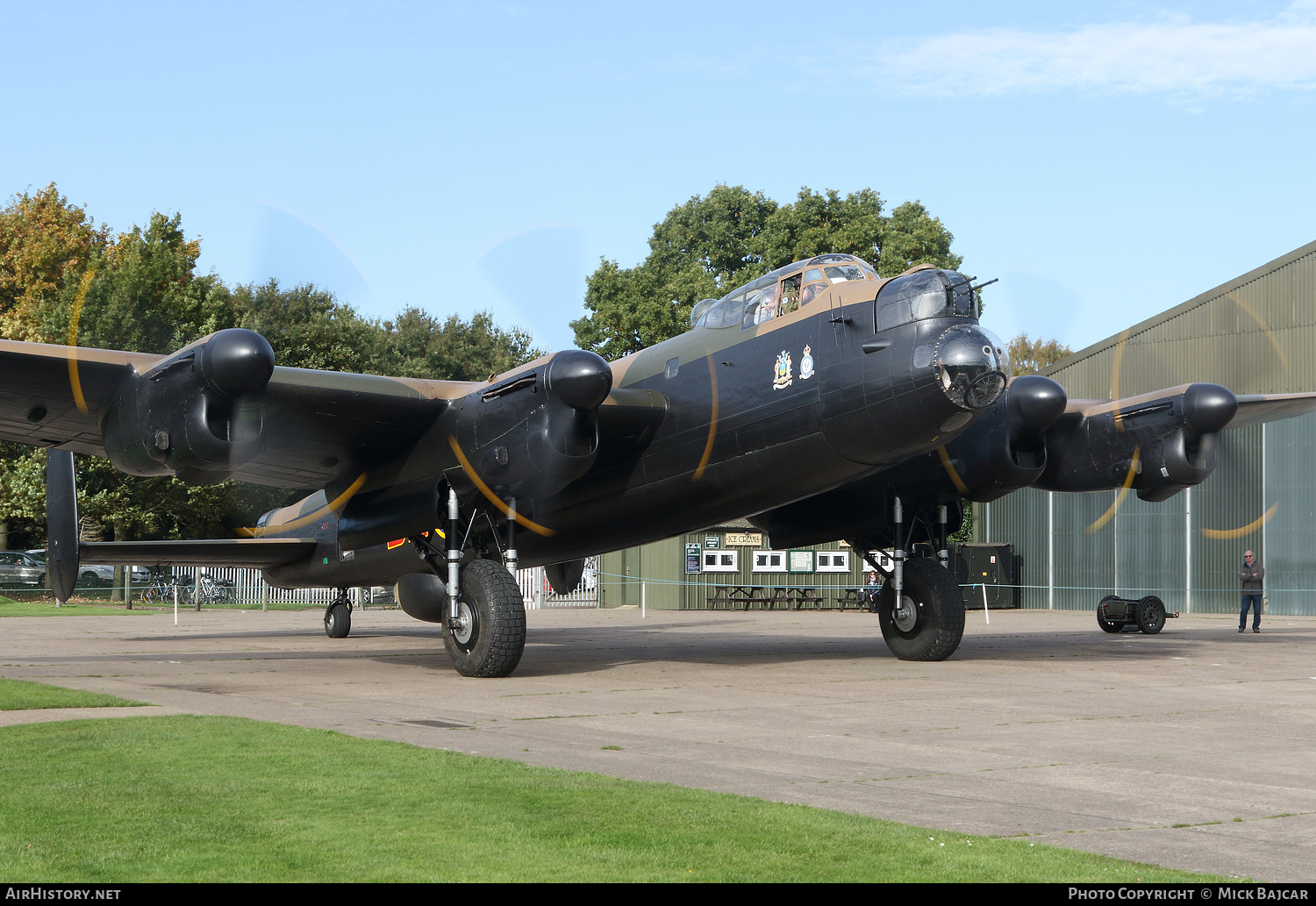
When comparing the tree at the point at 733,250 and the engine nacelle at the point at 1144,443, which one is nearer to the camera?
the engine nacelle at the point at 1144,443

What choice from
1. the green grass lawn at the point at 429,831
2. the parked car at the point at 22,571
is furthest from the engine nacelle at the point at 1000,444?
the parked car at the point at 22,571

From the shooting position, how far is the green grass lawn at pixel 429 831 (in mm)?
5449

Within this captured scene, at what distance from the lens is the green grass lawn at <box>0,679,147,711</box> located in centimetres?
1208

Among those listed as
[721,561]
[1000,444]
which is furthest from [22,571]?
[1000,444]

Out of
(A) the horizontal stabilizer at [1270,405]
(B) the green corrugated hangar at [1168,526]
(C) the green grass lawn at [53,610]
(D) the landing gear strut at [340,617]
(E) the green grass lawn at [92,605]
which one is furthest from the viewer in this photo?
(B) the green corrugated hangar at [1168,526]

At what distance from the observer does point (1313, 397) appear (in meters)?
20.5

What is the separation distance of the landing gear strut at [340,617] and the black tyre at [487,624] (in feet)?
33.1

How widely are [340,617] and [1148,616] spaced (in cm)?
1811

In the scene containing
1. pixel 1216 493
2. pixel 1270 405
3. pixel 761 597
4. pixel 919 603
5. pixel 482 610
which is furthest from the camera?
pixel 761 597

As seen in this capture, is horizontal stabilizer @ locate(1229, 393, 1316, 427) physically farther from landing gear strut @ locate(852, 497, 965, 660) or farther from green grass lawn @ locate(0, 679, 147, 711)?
green grass lawn @ locate(0, 679, 147, 711)

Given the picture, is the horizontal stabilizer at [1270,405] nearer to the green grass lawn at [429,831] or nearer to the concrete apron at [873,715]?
the concrete apron at [873,715]

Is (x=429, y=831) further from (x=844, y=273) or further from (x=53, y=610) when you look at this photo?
(x=53, y=610)

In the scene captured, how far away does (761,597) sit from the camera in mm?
40875

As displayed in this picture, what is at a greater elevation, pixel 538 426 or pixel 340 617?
pixel 538 426
